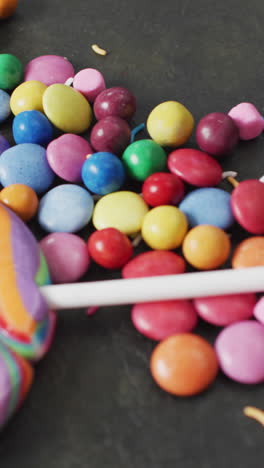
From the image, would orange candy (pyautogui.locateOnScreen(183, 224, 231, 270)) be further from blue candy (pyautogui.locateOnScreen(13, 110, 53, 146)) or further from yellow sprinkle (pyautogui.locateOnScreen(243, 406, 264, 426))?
blue candy (pyautogui.locateOnScreen(13, 110, 53, 146))

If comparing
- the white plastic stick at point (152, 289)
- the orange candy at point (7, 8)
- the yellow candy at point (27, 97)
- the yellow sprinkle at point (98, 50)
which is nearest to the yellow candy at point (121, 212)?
the white plastic stick at point (152, 289)

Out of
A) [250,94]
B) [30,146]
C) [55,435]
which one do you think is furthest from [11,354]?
[250,94]

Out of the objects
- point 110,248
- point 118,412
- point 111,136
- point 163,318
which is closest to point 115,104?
point 111,136

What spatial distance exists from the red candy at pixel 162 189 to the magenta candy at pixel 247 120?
18 cm

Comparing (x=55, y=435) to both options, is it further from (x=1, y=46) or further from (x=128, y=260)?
(x=1, y=46)

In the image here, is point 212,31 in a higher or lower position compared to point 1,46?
higher

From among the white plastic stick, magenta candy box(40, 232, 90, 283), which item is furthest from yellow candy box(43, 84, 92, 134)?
the white plastic stick

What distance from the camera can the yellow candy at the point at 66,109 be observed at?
86cm

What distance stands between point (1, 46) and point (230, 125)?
53 centimetres

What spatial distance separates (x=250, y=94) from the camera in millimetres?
989

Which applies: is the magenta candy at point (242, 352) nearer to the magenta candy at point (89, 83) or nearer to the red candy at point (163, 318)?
the red candy at point (163, 318)

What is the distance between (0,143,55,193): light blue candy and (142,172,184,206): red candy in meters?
0.16

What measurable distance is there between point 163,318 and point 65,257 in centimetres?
16

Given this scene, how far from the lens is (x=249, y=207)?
0.75 meters
